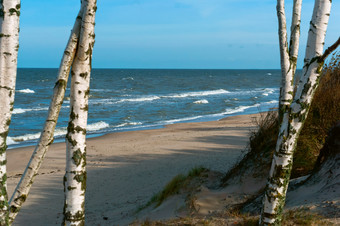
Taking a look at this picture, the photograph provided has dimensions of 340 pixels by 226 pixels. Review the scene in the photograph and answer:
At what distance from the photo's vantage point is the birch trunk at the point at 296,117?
3318mm

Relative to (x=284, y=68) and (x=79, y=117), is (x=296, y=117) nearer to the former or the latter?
(x=284, y=68)

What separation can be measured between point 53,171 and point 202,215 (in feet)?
22.9

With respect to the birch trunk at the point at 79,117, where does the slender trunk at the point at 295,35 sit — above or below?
above

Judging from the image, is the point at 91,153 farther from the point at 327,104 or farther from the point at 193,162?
the point at 327,104

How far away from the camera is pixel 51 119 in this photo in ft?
10.3

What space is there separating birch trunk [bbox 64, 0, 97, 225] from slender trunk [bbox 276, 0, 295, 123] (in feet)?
7.45

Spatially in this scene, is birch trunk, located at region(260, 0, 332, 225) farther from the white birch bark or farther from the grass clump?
the grass clump

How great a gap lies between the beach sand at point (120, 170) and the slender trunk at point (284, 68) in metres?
3.09

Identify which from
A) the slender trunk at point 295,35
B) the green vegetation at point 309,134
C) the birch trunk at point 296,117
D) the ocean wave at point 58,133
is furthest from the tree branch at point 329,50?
the ocean wave at point 58,133

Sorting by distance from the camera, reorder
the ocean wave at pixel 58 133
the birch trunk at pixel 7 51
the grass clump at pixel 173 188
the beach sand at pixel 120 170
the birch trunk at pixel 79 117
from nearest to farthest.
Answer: the birch trunk at pixel 7 51
the birch trunk at pixel 79 117
the grass clump at pixel 173 188
the beach sand at pixel 120 170
the ocean wave at pixel 58 133

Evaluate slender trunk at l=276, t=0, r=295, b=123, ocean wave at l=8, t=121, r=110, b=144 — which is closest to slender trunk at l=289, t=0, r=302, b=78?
slender trunk at l=276, t=0, r=295, b=123

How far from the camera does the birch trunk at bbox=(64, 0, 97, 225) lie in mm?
3045

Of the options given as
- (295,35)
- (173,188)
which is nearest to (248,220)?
(295,35)

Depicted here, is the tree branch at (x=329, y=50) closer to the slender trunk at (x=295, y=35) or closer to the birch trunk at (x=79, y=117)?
the slender trunk at (x=295, y=35)
